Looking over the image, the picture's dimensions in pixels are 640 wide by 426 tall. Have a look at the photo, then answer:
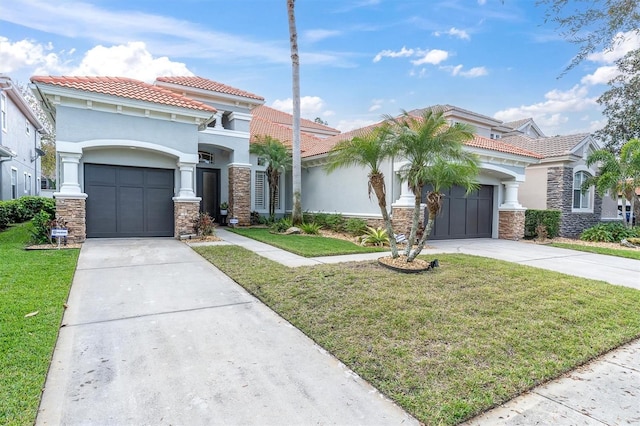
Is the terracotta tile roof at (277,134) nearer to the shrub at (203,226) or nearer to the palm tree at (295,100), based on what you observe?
the palm tree at (295,100)

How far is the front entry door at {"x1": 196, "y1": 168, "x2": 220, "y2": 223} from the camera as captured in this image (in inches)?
683

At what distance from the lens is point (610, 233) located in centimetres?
1523

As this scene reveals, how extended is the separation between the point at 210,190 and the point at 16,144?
11448mm

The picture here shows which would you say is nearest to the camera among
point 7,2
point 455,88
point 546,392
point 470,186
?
point 546,392

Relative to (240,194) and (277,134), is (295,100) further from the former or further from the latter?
(277,134)

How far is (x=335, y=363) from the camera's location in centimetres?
359

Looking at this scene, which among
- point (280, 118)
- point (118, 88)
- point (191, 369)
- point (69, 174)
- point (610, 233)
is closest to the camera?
point (191, 369)

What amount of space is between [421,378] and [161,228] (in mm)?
11131

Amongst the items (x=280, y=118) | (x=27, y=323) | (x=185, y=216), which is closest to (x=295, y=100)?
(x=185, y=216)

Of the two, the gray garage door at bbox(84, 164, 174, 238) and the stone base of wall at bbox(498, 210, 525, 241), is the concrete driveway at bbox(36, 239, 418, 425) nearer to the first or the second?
the gray garage door at bbox(84, 164, 174, 238)

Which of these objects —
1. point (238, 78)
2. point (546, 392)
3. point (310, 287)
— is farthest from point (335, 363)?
point (238, 78)

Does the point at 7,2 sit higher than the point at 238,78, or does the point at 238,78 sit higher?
the point at 238,78

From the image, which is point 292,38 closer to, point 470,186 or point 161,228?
point 161,228

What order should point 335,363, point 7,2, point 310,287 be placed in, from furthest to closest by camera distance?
point 7,2
point 310,287
point 335,363
